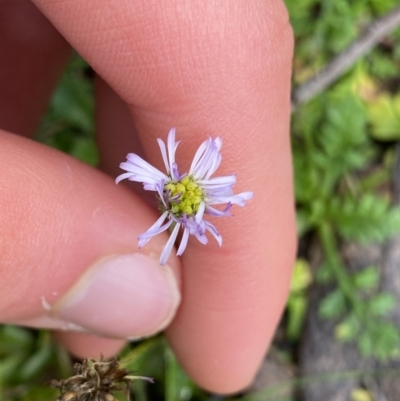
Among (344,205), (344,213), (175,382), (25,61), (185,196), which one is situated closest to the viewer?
(185,196)

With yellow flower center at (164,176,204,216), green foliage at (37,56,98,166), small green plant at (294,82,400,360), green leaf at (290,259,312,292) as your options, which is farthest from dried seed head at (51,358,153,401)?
small green plant at (294,82,400,360)

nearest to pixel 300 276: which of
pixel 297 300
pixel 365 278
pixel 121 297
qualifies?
pixel 297 300

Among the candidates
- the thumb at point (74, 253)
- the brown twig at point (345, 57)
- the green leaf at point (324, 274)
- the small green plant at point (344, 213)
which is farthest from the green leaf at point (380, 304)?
the thumb at point (74, 253)

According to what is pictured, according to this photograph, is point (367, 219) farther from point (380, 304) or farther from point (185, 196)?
point (185, 196)

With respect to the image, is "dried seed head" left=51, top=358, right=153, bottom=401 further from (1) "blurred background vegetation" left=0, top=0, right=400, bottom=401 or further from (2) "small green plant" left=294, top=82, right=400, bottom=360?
(2) "small green plant" left=294, top=82, right=400, bottom=360

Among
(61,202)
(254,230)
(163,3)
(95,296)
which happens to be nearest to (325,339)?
(254,230)

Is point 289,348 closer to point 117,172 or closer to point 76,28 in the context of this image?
point 117,172

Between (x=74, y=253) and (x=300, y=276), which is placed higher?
(x=74, y=253)
